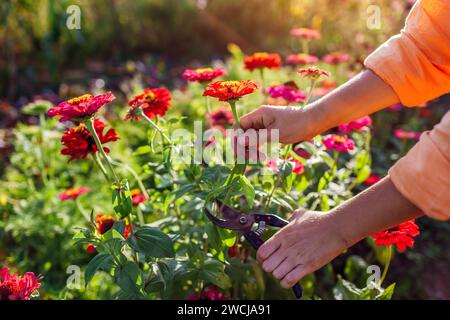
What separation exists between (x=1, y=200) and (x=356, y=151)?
158 centimetres

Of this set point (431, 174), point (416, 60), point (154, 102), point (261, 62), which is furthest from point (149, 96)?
point (431, 174)

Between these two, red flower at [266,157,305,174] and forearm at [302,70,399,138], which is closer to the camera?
forearm at [302,70,399,138]

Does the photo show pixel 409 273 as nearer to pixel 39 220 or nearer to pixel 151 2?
pixel 39 220

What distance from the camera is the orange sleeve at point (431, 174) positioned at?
0.86m

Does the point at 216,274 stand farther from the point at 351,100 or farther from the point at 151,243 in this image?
the point at 351,100

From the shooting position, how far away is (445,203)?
874mm

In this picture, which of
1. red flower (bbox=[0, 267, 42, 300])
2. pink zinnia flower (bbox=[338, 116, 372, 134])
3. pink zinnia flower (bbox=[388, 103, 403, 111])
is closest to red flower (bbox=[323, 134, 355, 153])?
pink zinnia flower (bbox=[338, 116, 372, 134])

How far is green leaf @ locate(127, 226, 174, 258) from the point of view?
3.95ft

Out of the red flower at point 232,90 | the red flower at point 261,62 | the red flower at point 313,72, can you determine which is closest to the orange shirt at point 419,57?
the red flower at point 313,72

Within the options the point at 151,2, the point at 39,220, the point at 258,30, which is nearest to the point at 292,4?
the point at 258,30

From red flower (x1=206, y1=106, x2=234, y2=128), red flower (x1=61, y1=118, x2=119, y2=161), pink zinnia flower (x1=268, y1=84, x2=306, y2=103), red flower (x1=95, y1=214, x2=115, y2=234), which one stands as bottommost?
red flower (x1=95, y1=214, x2=115, y2=234)

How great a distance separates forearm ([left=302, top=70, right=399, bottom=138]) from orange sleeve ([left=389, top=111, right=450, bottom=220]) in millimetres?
327

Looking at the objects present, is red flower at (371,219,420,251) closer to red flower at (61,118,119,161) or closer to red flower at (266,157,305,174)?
red flower at (266,157,305,174)

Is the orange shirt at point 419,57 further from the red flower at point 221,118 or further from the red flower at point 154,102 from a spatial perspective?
the red flower at point 221,118
